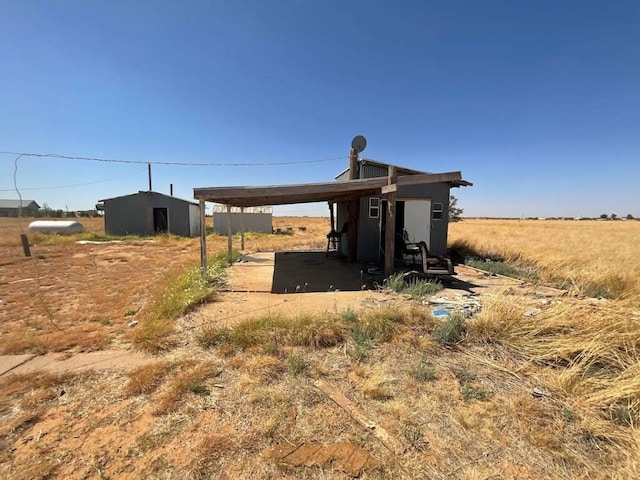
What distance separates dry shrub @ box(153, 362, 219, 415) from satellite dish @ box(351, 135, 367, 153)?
7358mm

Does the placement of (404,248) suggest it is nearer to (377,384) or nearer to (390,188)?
(390,188)

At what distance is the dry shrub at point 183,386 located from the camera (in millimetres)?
2500

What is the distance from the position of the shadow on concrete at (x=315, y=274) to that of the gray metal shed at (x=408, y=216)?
101 centimetres

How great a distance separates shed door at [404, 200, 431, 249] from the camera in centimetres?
997

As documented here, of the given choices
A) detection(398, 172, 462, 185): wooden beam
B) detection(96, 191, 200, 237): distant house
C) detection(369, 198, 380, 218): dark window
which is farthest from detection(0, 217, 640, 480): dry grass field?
detection(96, 191, 200, 237): distant house

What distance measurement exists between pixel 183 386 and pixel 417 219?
8.76 meters

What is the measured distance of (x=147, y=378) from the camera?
290 centimetres

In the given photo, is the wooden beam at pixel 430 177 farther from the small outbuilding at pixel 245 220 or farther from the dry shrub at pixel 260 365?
the small outbuilding at pixel 245 220

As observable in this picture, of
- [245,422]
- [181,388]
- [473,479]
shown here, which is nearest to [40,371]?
[181,388]

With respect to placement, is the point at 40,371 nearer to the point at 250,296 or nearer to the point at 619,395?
the point at 250,296

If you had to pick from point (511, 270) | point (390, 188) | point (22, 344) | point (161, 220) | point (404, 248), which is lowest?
point (22, 344)

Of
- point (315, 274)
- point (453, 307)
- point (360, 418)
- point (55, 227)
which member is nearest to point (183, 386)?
point (360, 418)

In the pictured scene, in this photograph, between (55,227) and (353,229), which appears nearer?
(353,229)

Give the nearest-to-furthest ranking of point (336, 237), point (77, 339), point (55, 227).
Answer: point (77, 339)
point (336, 237)
point (55, 227)
